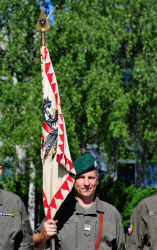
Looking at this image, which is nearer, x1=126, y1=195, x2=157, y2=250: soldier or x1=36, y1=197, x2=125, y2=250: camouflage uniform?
x1=36, y1=197, x2=125, y2=250: camouflage uniform

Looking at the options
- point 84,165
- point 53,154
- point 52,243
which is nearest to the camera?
point 52,243

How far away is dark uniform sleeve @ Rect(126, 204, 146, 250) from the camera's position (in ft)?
16.9

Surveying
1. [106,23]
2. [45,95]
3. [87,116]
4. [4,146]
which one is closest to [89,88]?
[87,116]

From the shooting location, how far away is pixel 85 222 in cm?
489

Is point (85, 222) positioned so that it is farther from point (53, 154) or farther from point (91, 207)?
point (53, 154)

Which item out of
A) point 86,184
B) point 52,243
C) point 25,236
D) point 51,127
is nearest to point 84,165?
point 86,184

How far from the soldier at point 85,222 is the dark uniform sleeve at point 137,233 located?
10.0 inches

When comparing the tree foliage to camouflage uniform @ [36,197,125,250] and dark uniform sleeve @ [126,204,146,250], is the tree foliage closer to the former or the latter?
dark uniform sleeve @ [126,204,146,250]

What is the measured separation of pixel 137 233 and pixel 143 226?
99 mm

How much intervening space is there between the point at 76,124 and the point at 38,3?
196 inches

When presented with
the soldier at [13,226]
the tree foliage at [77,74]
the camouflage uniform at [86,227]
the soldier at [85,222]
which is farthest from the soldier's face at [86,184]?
the tree foliage at [77,74]

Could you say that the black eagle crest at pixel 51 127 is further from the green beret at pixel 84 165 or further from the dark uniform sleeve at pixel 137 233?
the dark uniform sleeve at pixel 137 233

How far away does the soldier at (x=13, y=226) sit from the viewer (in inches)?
175

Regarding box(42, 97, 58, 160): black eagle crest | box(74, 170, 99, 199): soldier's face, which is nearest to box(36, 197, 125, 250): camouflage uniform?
box(74, 170, 99, 199): soldier's face
